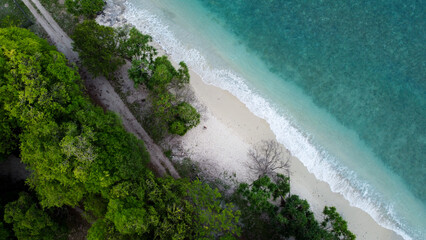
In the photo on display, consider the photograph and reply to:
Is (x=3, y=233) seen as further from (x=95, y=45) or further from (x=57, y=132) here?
(x=95, y=45)

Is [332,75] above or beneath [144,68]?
above

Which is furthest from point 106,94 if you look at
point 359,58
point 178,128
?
point 359,58

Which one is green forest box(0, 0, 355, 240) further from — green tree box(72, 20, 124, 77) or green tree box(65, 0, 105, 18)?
green tree box(65, 0, 105, 18)

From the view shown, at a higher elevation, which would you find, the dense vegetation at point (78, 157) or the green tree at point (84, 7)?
the green tree at point (84, 7)

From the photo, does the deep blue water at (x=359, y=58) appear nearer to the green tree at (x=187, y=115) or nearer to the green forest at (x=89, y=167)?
the green tree at (x=187, y=115)

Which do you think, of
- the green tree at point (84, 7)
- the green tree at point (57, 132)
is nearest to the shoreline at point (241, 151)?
the green tree at point (57, 132)

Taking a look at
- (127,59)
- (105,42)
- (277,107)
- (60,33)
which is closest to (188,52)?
(127,59)
